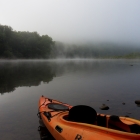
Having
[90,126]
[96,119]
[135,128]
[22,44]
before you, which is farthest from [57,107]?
[22,44]

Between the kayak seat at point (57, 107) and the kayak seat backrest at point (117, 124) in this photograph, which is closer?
the kayak seat backrest at point (117, 124)

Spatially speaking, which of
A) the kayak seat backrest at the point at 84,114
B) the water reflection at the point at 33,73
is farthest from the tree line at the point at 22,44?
the kayak seat backrest at the point at 84,114

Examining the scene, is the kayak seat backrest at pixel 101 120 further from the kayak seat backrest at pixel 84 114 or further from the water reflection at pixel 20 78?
the water reflection at pixel 20 78

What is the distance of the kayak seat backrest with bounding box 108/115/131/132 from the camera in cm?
571

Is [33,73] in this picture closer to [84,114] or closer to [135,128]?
[84,114]

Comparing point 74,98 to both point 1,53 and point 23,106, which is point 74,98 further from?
point 1,53

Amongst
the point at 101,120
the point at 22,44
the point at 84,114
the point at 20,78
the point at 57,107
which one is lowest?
the point at 20,78

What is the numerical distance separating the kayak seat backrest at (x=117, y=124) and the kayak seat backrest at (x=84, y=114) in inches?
25.4

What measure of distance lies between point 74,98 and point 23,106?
4.48 m

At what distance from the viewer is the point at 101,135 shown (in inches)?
191

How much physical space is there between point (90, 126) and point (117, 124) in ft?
4.28

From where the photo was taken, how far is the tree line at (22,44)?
75062 millimetres

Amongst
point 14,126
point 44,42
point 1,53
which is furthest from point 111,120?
point 44,42

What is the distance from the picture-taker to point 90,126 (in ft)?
17.5
